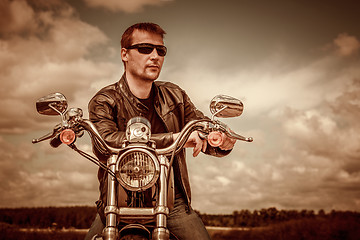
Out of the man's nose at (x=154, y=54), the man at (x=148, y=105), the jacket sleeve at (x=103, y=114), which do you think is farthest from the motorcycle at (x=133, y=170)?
the man's nose at (x=154, y=54)

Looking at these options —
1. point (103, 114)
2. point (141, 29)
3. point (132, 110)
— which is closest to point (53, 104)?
point (103, 114)

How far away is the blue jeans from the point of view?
228 cm

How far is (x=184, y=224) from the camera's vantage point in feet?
7.67

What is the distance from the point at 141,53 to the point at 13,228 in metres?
4.50

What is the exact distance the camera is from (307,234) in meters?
5.46

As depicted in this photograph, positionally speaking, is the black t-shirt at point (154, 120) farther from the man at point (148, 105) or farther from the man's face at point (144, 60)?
the man's face at point (144, 60)

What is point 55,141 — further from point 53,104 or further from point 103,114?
point 103,114

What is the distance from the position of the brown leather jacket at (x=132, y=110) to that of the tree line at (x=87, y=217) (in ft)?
10.9

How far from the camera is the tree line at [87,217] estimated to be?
18.4ft

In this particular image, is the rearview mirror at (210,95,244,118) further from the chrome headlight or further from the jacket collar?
the jacket collar

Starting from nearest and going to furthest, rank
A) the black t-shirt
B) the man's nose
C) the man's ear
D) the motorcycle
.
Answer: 1. the motorcycle
2. the man's nose
3. the black t-shirt
4. the man's ear

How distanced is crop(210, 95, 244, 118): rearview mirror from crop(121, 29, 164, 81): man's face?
2.23ft

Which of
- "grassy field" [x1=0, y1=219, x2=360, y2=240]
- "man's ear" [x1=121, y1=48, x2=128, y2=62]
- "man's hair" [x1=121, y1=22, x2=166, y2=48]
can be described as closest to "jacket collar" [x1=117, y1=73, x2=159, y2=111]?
"man's ear" [x1=121, y1=48, x2=128, y2=62]

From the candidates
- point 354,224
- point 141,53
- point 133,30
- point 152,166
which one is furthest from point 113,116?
point 354,224
